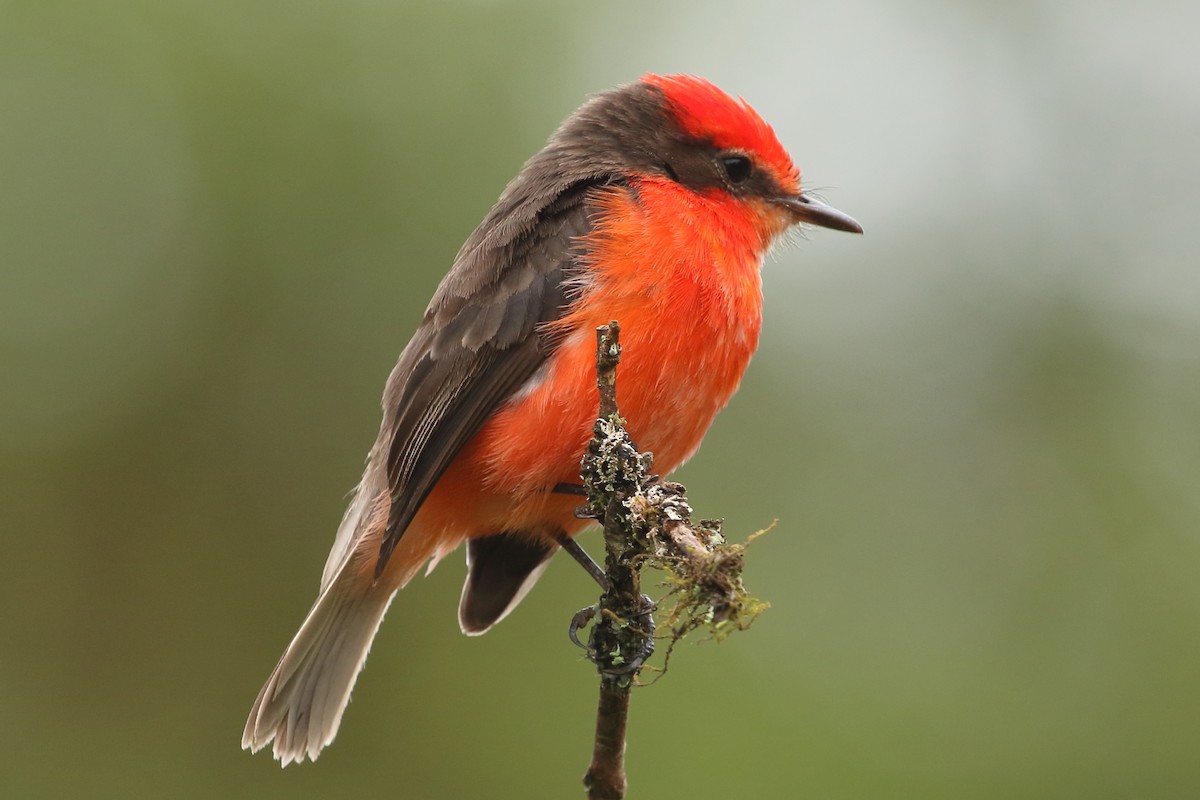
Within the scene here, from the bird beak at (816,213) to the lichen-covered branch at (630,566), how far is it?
2312mm

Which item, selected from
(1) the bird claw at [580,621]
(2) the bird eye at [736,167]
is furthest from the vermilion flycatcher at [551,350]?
(1) the bird claw at [580,621]

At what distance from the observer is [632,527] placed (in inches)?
155

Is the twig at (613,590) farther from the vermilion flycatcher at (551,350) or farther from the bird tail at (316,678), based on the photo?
the bird tail at (316,678)

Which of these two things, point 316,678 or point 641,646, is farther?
point 316,678

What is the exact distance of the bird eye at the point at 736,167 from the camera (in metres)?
6.01

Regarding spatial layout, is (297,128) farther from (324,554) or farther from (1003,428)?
(1003,428)

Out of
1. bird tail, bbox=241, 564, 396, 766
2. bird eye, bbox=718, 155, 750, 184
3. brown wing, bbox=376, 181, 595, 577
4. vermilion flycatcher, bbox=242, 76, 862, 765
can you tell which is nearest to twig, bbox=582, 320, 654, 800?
vermilion flycatcher, bbox=242, 76, 862, 765

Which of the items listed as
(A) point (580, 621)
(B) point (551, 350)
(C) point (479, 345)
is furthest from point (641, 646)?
(C) point (479, 345)

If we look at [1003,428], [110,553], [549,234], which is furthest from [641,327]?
[1003,428]

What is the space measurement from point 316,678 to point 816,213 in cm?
322

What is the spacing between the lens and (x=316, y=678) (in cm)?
587

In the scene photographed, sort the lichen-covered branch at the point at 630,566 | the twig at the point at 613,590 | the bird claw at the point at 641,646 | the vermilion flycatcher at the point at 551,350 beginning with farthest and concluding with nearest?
the vermilion flycatcher at the point at 551,350 → the bird claw at the point at 641,646 → the twig at the point at 613,590 → the lichen-covered branch at the point at 630,566

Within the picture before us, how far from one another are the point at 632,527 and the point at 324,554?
4.12 meters

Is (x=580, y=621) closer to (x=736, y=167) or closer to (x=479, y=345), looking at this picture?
(x=479, y=345)
